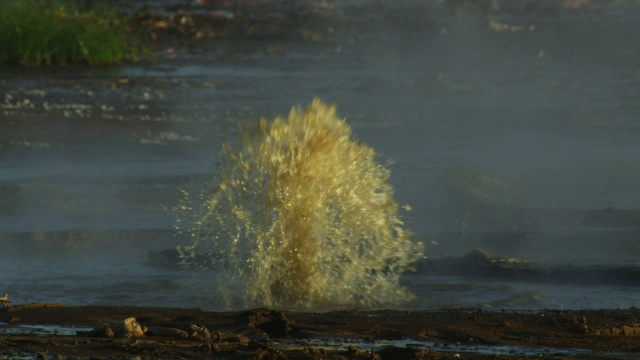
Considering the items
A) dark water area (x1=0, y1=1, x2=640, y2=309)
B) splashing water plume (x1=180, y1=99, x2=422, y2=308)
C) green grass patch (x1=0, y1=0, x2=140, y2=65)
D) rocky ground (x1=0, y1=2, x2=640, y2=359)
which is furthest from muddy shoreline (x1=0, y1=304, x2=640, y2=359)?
green grass patch (x1=0, y1=0, x2=140, y2=65)

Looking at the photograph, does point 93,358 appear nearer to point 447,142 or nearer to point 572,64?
point 447,142

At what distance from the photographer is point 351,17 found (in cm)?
3944

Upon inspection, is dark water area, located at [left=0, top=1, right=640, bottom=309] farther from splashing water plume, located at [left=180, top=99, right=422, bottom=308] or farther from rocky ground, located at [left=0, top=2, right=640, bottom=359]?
rocky ground, located at [left=0, top=2, right=640, bottom=359]

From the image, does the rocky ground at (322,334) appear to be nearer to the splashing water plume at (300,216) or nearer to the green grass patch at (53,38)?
the splashing water plume at (300,216)

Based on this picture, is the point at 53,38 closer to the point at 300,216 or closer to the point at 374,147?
the point at 374,147

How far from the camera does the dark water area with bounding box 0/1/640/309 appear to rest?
9422 millimetres

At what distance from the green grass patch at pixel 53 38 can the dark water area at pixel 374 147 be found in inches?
23.8

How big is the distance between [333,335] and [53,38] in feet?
62.9

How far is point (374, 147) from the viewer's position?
16.2 m

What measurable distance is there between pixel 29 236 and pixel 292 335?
14.8ft

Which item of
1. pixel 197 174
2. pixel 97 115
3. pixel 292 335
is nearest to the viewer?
pixel 292 335

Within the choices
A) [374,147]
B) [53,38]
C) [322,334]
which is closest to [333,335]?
[322,334]

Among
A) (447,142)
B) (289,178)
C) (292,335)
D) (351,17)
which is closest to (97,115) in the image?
(447,142)

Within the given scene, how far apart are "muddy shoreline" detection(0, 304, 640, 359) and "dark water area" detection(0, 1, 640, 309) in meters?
0.94
